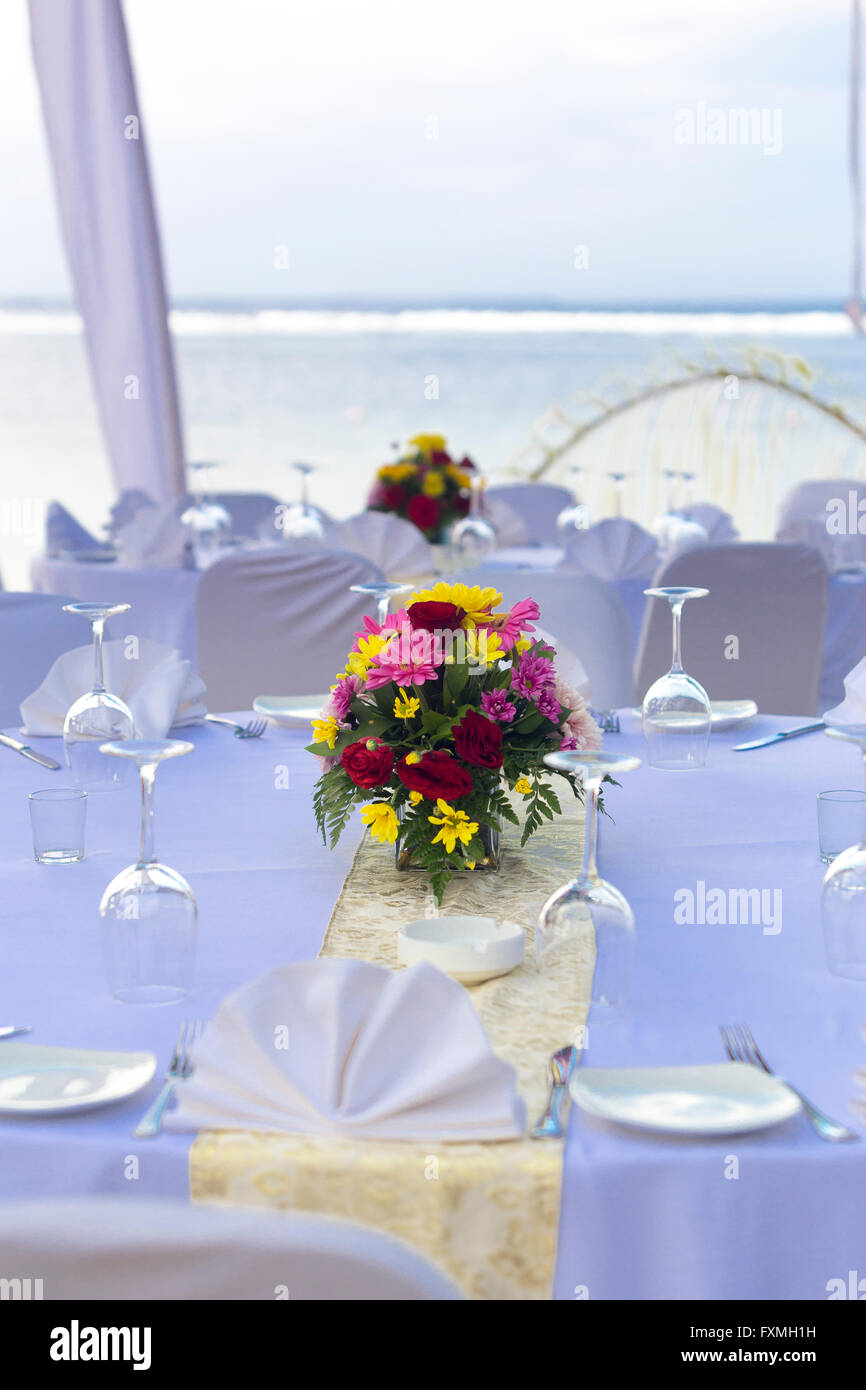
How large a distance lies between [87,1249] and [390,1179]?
17.4 inches

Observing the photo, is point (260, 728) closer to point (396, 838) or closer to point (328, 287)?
point (396, 838)

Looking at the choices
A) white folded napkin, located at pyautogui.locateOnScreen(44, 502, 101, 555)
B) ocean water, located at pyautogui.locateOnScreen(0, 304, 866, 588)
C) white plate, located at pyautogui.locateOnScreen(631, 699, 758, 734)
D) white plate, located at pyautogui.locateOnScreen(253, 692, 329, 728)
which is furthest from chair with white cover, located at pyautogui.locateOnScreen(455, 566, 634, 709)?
ocean water, located at pyautogui.locateOnScreen(0, 304, 866, 588)

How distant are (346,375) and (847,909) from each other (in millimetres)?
20888

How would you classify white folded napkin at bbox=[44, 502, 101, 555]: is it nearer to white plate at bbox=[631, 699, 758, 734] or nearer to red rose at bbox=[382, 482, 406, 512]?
red rose at bbox=[382, 482, 406, 512]

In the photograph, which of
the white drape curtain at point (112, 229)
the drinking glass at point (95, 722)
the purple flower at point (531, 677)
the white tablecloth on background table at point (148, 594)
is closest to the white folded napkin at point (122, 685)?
the drinking glass at point (95, 722)

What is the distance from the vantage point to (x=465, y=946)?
4.62 feet

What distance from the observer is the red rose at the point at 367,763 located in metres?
1.60

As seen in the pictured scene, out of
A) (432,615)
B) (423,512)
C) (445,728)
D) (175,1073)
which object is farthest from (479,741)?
(423,512)

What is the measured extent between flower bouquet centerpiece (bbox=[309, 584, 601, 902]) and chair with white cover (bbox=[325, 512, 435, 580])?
9.28 feet

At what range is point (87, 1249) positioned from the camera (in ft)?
2.21

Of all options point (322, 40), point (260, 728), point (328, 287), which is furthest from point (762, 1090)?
point (328, 287)

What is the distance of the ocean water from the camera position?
59.3 feet

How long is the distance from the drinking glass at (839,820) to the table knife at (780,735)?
66 cm

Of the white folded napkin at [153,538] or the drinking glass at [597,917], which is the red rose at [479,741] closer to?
the drinking glass at [597,917]
